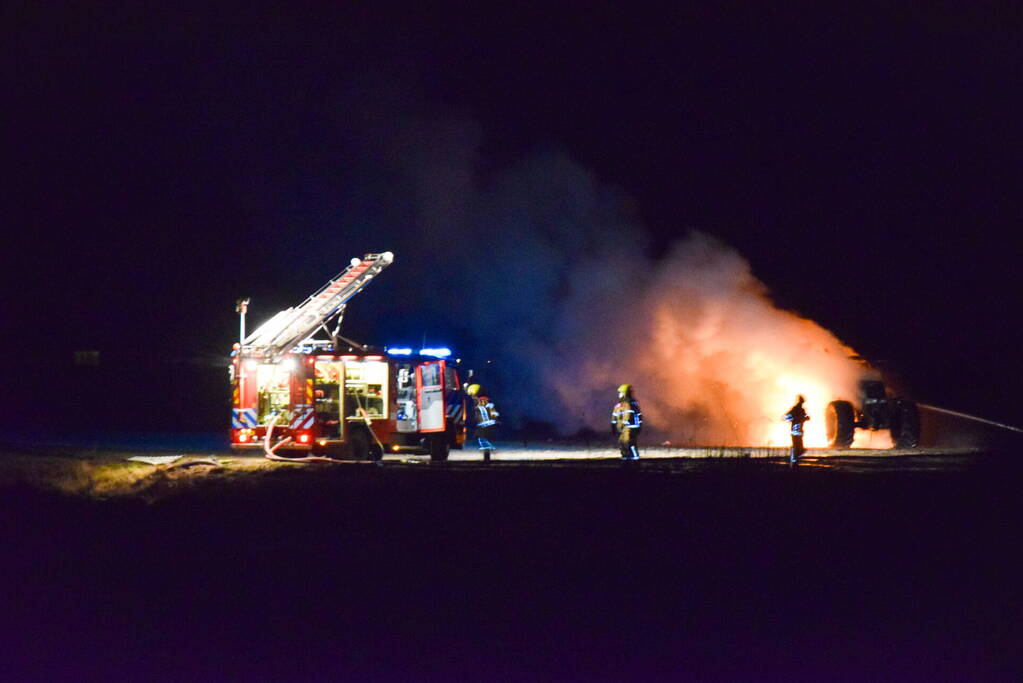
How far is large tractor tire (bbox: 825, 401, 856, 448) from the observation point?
83.3 feet

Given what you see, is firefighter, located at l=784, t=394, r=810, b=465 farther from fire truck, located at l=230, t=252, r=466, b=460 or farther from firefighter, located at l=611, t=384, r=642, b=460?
fire truck, located at l=230, t=252, r=466, b=460

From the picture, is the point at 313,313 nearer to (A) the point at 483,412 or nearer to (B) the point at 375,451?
(B) the point at 375,451

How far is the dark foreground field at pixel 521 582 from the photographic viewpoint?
7.12m

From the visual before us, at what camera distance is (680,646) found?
7.46 metres

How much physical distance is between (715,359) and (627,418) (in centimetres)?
928

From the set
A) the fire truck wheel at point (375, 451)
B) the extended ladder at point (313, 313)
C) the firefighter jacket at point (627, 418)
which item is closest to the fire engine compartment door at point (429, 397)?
the fire truck wheel at point (375, 451)

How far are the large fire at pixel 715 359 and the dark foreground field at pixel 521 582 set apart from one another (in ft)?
39.5

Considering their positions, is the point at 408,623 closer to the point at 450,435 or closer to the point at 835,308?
the point at 450,435

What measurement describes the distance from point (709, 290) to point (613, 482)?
46.3ft

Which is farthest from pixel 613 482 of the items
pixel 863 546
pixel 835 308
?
pixel 835 308

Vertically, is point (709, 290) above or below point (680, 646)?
above

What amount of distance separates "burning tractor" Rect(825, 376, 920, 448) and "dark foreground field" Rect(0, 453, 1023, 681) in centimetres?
990

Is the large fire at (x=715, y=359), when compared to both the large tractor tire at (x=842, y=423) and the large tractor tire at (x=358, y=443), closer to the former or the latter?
the large tractor tire at (x=842, y=423)

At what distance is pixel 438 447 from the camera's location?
868 inches
